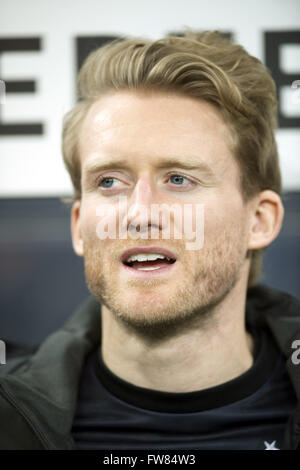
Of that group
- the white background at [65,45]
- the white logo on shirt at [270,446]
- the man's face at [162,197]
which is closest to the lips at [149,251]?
the man's face at [162,197]

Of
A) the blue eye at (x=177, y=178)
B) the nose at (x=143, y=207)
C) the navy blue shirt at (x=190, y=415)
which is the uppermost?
the blue eye at (x=177, y=178)

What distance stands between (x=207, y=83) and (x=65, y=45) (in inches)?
25.3

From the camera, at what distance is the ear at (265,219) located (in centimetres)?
112

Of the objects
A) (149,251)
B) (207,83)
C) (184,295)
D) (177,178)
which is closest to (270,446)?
(184,295)

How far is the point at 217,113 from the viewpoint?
40.9 inches

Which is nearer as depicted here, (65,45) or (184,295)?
(184,295)

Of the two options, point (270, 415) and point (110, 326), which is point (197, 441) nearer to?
point (270, 415)

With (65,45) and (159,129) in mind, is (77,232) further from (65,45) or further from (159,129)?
(65,45)

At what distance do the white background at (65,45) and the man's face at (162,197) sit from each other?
47cm

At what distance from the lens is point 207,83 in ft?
3.37

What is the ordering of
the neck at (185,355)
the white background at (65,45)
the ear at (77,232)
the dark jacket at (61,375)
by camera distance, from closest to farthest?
the dark jacket at (61,375) < the neck at (185,355) < the ear at (77,232) < the white background at (65,45)

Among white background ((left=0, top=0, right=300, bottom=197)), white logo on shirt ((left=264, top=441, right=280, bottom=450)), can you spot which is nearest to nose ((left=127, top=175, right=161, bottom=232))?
white logo on shirt ((left=264, top=441, right=280, bottom=450))

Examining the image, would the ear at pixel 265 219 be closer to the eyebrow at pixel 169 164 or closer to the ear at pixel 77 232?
the eyebrow at pixel 169 164

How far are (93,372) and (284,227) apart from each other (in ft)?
2.26
